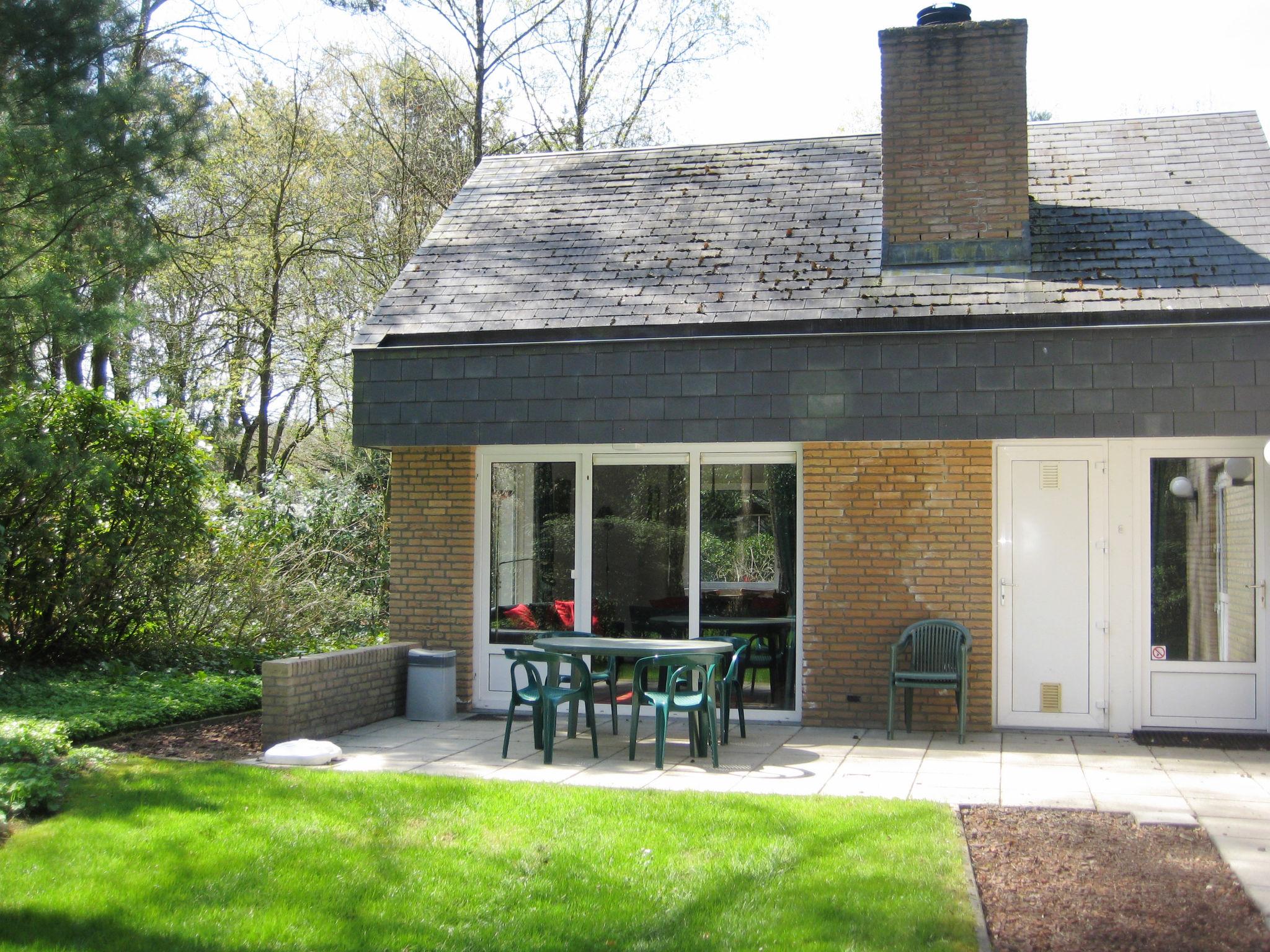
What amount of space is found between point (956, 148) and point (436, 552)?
5.95 m

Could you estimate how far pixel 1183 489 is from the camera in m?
9.41

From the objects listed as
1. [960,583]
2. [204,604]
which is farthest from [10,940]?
[204,604]

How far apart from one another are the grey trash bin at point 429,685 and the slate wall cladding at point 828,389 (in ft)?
6.16

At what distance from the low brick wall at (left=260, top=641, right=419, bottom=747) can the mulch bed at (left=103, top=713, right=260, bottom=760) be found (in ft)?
0.78

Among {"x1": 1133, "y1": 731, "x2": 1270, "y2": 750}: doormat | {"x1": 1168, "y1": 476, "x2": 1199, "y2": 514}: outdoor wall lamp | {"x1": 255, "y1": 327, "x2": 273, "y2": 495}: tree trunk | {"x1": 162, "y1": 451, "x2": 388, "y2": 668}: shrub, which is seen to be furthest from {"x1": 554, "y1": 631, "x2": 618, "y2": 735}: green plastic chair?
{"x1": 255, "y1": 327, "x2": 273, "y2": 495}: tree trunk

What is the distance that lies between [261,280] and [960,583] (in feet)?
59.0

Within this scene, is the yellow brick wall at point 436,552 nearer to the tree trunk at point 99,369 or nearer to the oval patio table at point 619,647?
the oval patio table at point 619,647

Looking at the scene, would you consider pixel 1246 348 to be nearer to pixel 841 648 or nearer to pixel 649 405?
pixel 841 648

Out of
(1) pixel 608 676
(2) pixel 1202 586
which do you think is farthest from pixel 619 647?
(2) pixel 1202 586

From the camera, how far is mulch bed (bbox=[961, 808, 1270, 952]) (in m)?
4.64

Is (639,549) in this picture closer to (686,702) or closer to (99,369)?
(686,702)

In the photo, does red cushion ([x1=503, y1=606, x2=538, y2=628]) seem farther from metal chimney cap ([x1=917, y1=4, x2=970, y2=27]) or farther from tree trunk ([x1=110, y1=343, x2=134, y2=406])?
tree trunk ([x1=110, y1=343, x2=134, y2=406])

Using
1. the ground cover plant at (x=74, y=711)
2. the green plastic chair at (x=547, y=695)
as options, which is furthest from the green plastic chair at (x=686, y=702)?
the ground cover plant at (x=74, y=711)

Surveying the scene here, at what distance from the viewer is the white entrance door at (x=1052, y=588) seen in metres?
9.42
